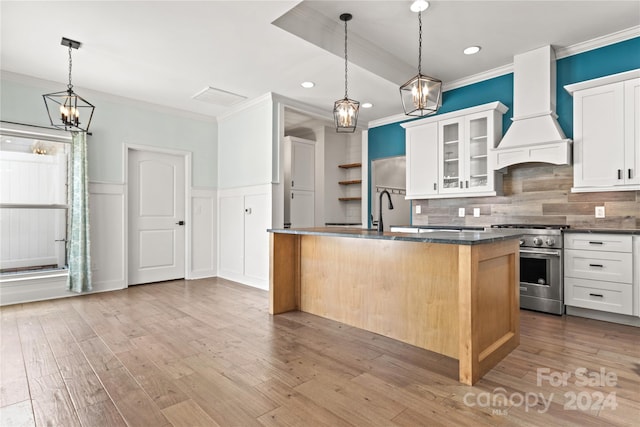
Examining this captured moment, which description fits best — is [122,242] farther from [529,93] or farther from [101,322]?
[529,93]

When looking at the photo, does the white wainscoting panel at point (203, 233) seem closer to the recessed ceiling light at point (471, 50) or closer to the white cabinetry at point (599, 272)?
the recessed ceiling light at point (471, 50)

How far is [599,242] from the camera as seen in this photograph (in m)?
3.35

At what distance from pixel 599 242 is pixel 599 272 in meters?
0.29

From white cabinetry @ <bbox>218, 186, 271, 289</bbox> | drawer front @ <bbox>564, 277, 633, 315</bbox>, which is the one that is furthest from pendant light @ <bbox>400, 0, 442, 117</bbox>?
white cabinetry @ <bbox>218, 186, 271, 289</bbox>

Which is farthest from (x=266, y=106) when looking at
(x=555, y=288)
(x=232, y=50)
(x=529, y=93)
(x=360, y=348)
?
(x=555, y=288)

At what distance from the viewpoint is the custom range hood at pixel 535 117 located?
370 cm

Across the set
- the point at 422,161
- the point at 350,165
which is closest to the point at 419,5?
the point at 422,161

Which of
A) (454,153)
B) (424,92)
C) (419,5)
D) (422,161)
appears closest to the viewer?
(424,92)

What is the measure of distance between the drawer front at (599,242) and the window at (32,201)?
19.8 ft

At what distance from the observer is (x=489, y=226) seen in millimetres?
4402

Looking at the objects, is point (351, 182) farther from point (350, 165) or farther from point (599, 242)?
point (599, 242)

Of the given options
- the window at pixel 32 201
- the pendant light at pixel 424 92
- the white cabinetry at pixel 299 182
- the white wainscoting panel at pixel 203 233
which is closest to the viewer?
the pendant light at pixel 424 92

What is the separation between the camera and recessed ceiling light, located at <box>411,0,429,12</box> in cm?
296

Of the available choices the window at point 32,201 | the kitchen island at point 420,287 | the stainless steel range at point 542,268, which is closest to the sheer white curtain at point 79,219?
the window at point 32,201
